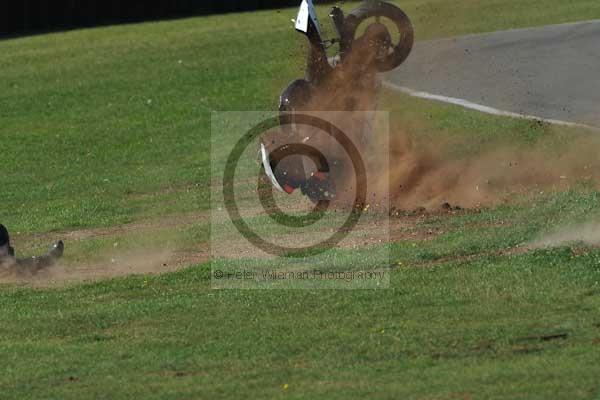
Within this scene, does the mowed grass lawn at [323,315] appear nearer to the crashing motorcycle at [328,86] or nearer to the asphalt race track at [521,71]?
the asphalt race track at [521,71]

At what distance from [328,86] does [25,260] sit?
463cm

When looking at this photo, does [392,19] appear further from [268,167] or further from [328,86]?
[268,167]

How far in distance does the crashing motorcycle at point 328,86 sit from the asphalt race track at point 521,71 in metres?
3.79

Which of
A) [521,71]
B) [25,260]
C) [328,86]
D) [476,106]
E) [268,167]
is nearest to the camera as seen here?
[25,260]

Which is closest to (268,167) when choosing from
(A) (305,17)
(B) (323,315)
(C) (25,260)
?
(A) (305,17)

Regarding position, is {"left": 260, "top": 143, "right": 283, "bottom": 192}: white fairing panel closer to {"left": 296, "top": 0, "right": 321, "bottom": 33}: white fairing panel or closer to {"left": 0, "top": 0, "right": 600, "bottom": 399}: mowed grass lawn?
{"left": 0, "top": 0, "right": 600, "bottom": 399}: mowed grass lawn

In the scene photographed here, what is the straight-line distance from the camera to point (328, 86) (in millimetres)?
15523

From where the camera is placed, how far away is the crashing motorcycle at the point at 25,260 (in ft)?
42.8

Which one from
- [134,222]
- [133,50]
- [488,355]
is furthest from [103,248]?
[133,50]

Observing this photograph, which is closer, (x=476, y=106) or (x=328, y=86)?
(x=328, y=86)

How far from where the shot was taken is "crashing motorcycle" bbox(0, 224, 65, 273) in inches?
513

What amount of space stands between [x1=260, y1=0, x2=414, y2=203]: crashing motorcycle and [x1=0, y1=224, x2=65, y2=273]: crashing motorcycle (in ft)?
10.1

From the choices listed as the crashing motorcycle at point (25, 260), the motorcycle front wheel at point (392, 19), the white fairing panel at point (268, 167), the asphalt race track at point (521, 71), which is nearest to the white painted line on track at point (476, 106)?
the asphalt race track at point (521, 71)

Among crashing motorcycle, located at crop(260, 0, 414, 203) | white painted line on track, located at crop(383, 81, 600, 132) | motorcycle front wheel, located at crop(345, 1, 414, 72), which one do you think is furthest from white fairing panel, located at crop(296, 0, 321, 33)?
white painted line on track, located at crop(383, 81, 600, 132)
